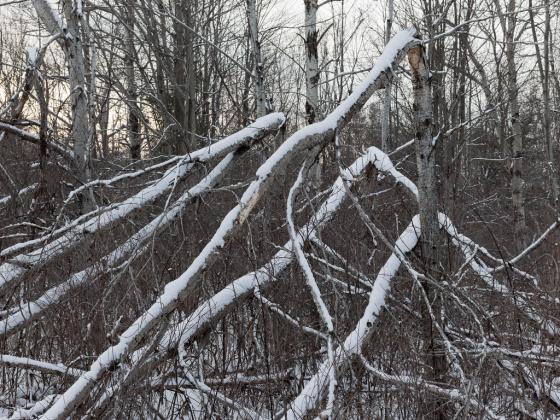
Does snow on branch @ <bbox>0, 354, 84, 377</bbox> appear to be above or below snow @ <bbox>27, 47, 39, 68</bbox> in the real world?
below

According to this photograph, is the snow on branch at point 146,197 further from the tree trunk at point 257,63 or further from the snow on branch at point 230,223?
the tree trunk at point 257,63

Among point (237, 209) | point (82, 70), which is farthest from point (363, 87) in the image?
point (82, 70)

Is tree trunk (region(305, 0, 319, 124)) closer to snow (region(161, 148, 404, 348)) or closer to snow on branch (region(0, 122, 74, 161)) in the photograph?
snow on branch (region(0, 122, 74, 161))

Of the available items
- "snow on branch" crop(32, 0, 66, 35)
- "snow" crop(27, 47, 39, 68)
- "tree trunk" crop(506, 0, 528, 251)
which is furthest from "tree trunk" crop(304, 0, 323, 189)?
"snow" crop(27, 47, 39, 68)

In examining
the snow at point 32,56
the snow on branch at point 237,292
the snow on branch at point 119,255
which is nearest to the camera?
the snow on branch at point 119,255

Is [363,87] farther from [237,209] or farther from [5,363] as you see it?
[5,363]

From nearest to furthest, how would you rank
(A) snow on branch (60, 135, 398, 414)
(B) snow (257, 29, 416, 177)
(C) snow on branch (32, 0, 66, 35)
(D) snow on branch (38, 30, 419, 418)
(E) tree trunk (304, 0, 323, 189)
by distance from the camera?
(D) snow on branch (38, 30, 419, 418) < (B) snow (257, 29, 416, 177) < (A) snow on branch (60, 135, 398, 414) < (C) snow on branch (32, 0, 66, 35) < (E) tree trunk (304, 0, 323, 189)

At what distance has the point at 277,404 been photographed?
307cm

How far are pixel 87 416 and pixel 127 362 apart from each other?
27 cm

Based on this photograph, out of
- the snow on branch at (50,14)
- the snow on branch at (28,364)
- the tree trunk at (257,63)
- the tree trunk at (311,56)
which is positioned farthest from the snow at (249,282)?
the tree trunk at (257,63)

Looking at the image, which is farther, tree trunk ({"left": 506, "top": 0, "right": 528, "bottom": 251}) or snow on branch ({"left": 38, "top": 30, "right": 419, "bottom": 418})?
tree trunk ({"left": 506, "top": 0, "right": 528, "bottom": 251})

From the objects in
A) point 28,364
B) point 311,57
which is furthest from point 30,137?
point 311,57

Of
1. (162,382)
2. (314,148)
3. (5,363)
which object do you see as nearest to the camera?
(314,148)

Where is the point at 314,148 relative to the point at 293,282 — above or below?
above
